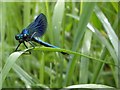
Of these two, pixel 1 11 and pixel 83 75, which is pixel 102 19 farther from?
pixel 1 11

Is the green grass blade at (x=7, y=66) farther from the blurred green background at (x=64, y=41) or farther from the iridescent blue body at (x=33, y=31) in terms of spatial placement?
the blurred green background at (x=64, y=41)

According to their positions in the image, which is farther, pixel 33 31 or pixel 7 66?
pixel 33 31

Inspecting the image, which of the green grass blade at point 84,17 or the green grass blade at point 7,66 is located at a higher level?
the green grass blade at point 84,17

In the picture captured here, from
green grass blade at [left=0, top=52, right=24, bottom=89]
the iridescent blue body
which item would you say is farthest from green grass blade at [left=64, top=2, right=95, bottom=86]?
green grass blade at [left=0, top=52, right=24, bottom=89]

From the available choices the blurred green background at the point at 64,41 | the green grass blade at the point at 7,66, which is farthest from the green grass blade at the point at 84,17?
the green grass blade at the point at 7,66

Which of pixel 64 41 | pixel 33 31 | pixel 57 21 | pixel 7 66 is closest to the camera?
pixel 7 66

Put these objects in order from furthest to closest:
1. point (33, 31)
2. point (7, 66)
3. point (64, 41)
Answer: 1. point (64, 41)
2. point (33, 31)
3. point (7, 66)

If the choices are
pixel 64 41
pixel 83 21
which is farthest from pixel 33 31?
pixel 64 41

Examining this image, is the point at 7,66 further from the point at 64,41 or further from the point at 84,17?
the point at 64,41

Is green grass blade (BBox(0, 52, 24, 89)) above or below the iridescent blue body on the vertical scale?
below

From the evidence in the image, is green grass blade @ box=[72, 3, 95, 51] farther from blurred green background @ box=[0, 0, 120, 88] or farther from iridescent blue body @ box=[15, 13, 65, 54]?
iridescent blue body @ box=[15, 13, 65, 54]
